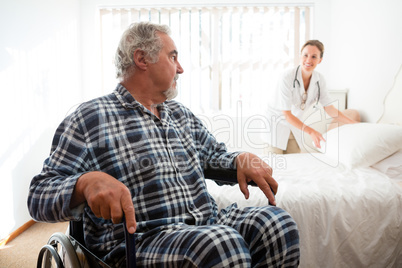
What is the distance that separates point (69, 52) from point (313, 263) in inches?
122

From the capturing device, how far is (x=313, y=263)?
4.80ft

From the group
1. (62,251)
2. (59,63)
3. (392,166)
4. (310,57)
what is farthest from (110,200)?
(59,63)

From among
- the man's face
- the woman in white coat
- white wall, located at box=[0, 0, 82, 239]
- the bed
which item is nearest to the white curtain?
white wall, located at box=[0, 0, 82, 239]

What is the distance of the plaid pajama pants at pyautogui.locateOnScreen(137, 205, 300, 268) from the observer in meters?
0.81

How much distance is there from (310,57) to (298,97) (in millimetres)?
324

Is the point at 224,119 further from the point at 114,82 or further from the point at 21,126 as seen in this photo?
the point at 21,126

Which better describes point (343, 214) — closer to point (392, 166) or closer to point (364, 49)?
point (392, 166)

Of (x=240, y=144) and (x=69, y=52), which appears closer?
(x=69, y=52)

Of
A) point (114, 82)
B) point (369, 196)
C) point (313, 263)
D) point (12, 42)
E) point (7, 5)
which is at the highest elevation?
point (7, 5)

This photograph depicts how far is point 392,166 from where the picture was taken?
1842 mm

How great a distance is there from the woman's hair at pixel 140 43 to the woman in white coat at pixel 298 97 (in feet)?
5.21

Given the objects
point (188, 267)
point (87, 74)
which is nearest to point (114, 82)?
point (87, 74)

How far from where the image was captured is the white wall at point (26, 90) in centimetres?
227

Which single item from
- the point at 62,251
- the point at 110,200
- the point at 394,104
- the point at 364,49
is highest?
the point at 364,49
